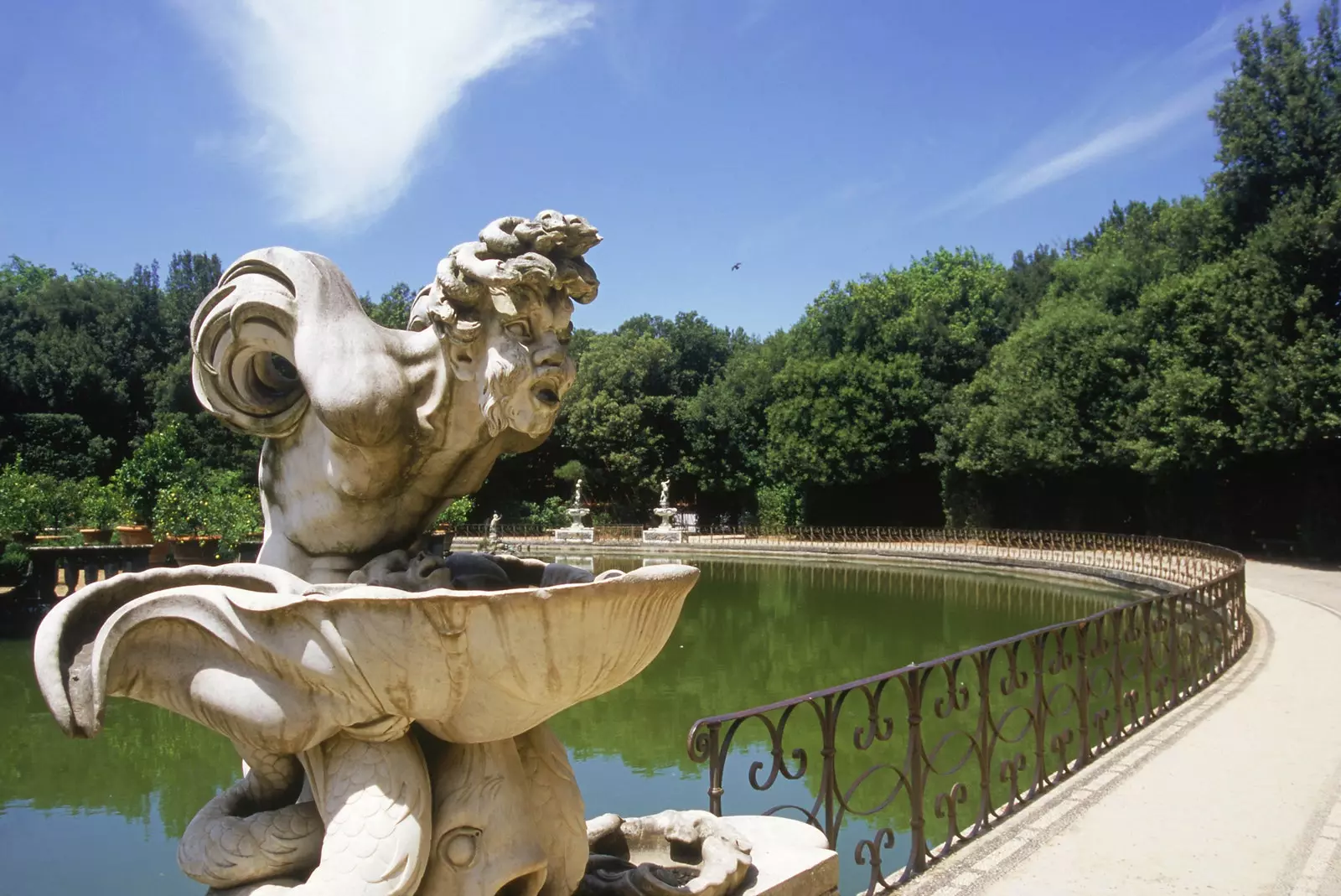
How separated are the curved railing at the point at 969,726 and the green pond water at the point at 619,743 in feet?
0.73

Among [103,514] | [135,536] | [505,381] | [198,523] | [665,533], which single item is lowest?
[665,533]

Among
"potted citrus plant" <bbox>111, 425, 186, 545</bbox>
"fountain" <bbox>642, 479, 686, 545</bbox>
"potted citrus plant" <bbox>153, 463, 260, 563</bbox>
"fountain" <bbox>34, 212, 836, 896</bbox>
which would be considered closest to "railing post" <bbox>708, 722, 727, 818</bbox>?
"fountain" <bbox>34, 212, 836, 896</bbox>

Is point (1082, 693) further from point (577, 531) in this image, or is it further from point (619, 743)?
point (577, 531)

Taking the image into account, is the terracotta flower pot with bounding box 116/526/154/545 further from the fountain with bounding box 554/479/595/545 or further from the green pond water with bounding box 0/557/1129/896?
the fountain with bounding box 554/479/595/545

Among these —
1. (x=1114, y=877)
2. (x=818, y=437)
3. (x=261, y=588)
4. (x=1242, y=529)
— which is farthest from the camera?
(x=818, y=437)

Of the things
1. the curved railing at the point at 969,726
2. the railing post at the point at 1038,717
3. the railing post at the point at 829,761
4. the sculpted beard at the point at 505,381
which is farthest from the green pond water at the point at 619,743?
the sculpted beard at the point at 505,381

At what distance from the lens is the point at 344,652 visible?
2.01 metres

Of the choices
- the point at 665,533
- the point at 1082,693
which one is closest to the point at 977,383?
the point at 665,533

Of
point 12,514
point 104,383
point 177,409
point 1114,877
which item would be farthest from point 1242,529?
point 104,383

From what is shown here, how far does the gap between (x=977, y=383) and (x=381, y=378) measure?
26889 mm

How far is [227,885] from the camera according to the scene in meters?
2.15

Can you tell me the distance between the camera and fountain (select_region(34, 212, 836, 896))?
2010 millimetres

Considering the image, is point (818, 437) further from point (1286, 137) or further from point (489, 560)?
point (489, 560)

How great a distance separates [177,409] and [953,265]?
2835 centimetres
